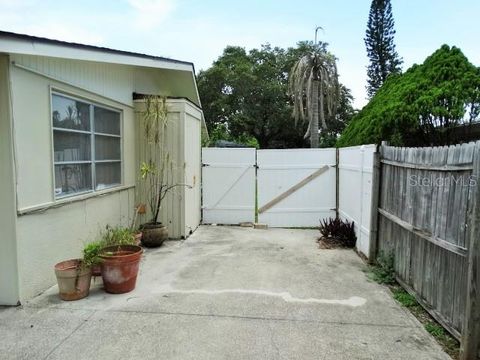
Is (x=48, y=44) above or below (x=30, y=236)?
above

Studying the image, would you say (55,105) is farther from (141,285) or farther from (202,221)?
(202,221)

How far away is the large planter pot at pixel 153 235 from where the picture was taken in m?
6.46

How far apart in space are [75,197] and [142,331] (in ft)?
8.16

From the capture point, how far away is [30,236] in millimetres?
4043

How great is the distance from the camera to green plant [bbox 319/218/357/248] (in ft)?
22.3

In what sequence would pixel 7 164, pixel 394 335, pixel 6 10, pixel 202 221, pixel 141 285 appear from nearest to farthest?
pixel 394 335
pixel 7 164
pixel 141 285
pixel 202 221
pixel 6 10

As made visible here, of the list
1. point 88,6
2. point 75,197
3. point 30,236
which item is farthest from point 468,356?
point 88,6

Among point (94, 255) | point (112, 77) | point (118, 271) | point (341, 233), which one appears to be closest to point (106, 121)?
point (112, 77)

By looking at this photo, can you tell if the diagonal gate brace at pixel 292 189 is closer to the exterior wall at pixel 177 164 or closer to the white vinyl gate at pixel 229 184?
the white vinyl gate at pixel 229 184

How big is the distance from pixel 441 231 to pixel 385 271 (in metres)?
1.72

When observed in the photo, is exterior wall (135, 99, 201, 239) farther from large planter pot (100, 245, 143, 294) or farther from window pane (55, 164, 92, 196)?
large planter pot (100, 245, 143, 294)

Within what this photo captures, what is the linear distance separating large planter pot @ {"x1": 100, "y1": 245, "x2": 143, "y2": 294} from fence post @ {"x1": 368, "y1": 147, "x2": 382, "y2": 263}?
361 centimetres

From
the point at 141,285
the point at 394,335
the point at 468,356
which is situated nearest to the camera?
the point at 468,356

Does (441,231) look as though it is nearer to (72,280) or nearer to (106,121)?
(72,280)
